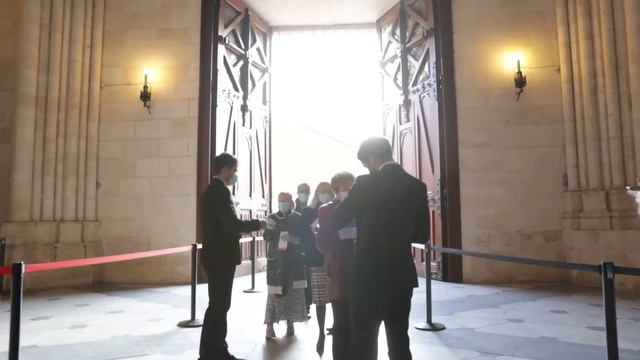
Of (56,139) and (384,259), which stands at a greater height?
(56,139)

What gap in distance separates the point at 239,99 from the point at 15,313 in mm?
5792

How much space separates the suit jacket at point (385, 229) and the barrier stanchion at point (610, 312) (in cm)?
104

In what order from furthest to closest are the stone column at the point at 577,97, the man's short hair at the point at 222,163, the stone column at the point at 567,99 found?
the stone column at the point at 567,99 < the stone column at the point at 577,97 < the man's short hair at the point at 222,163

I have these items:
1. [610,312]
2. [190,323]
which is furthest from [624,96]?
[190,323]

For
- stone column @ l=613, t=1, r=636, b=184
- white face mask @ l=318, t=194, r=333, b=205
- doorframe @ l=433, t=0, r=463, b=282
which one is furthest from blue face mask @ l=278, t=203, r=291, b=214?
stone column @ l=613, t=1, r=636, b=184

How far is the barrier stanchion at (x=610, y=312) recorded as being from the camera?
2160mm

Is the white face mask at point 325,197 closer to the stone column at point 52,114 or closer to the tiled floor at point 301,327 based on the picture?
the tiled floor at point 301,327

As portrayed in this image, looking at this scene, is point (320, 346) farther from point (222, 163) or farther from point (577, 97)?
point (577, 97)

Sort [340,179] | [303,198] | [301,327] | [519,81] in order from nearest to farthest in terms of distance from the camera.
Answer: [340,179], [303,198], [301,327], [519,81]

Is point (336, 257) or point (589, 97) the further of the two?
point (589, 97)

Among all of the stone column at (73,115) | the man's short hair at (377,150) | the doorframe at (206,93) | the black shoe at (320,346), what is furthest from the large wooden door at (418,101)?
the stone column at (73,115)

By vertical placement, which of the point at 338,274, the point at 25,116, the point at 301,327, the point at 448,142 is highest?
the point at 25,116

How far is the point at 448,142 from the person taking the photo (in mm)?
6500

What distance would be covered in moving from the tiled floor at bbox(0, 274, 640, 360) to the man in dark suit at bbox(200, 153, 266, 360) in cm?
29
